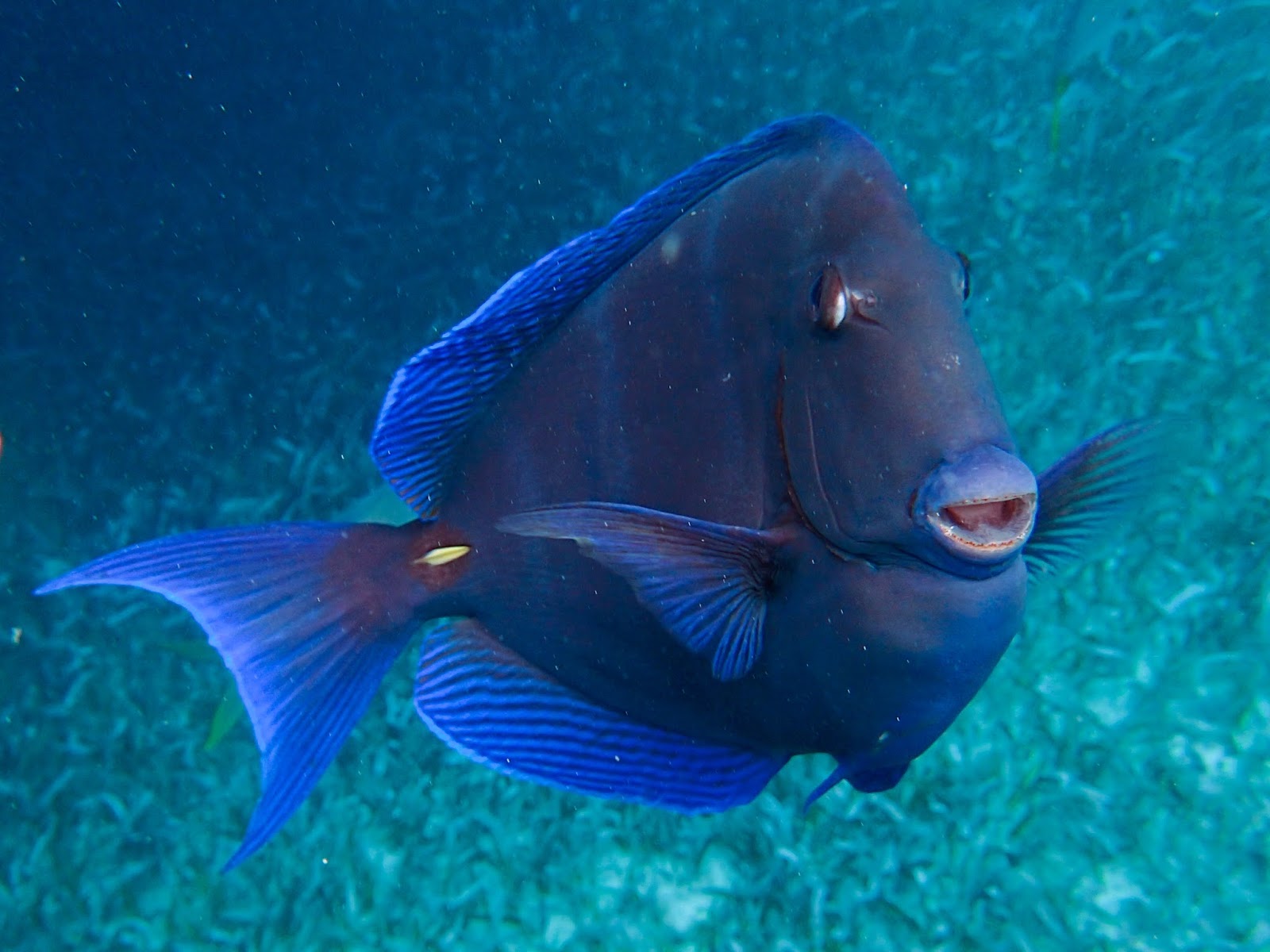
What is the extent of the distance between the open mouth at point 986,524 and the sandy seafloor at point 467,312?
527mm

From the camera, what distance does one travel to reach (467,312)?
4.74 m

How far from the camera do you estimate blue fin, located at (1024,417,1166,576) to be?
4.06 feet

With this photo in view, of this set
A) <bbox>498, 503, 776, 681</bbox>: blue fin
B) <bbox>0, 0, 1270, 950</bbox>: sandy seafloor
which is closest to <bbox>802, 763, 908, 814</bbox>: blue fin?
<bbox>498, 503, 776, 681</bbox>: blue fin

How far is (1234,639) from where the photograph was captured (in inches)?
114

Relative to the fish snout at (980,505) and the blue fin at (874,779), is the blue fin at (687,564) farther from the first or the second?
the blue fin at (874,779)

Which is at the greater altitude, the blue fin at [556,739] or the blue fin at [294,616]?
the blue fin at [294,616]

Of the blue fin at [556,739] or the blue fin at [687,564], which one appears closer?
the blue fin at [687,564]

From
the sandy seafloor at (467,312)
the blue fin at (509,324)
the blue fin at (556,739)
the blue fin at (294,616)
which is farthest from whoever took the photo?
the sandy seafloor at (467,312)

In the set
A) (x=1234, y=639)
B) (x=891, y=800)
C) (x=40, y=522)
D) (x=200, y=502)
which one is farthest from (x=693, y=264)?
(x=40, y=522)

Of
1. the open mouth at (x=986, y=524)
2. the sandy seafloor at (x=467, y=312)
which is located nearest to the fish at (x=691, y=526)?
the open mouth at (x=986, y=524)

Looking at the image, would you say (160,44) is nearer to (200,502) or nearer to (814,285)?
(200,502)

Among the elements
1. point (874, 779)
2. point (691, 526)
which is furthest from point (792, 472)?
point (874, 779)

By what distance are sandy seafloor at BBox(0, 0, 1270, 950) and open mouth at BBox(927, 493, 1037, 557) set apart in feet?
1.73

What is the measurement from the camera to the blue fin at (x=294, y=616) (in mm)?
1333
